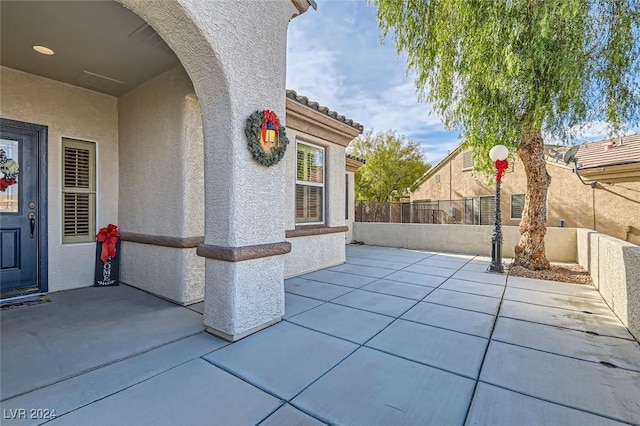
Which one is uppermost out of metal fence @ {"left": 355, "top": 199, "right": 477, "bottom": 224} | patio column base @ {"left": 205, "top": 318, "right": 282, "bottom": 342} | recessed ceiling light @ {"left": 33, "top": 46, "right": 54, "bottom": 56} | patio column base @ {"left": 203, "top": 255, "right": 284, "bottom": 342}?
recessed ceiling light @ {"left": 33, "top": 46, "right": 54, "bottom": 56}

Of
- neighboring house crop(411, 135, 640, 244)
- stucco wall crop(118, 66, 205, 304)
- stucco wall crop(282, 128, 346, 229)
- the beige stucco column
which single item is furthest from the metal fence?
the beige stucco column

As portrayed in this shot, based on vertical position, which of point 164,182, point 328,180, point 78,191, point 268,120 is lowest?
point 78,191

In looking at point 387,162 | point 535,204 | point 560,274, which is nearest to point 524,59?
point 535,204

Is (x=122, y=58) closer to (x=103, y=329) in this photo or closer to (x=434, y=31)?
(x=103, y=329)

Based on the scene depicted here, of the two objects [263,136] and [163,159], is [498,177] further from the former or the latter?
[163,159]

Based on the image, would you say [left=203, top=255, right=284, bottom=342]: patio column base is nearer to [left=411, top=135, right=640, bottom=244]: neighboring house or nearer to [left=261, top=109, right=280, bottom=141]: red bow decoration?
[left=261, top=109, right=280, bottom=141]: red bow decoration

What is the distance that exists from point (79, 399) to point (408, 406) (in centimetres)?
238

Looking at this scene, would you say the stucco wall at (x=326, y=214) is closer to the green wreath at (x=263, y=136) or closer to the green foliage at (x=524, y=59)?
the green wreath at (x=263, y=136)

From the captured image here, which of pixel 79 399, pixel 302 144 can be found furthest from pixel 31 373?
pixel 302 144

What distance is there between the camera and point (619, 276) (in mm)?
3826

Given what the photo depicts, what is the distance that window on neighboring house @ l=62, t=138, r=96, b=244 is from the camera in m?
4.79

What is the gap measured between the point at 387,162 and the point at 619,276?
1686cm

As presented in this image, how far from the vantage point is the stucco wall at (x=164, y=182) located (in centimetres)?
413

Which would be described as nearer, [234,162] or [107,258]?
[234,162]
